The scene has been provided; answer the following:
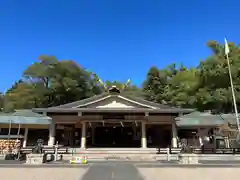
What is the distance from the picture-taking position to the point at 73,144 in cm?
2444

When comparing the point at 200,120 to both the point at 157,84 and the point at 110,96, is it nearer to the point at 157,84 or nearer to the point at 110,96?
the point at 110,96

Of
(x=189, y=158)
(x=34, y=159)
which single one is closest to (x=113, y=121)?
(x=34, y=159)

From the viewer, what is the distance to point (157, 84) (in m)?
50.3

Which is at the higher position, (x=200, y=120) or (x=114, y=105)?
(x=114, y=105)

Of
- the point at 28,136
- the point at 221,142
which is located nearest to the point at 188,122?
the point at 221,142

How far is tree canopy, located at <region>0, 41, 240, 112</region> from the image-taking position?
116 feet

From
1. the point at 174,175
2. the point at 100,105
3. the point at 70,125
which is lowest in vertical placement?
the point at 174,175

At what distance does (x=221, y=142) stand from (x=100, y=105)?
40.0ft

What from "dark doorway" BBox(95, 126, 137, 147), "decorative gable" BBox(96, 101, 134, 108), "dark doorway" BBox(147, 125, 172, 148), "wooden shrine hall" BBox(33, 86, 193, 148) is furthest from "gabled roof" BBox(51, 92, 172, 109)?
"dark doorway" BBox(95, 126, 137, 147)

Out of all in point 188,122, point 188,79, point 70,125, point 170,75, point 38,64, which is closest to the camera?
point 70,125

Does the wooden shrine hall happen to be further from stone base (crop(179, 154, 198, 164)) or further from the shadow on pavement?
the shadow on pavement

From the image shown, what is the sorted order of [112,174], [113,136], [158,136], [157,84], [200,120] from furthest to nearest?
1. [157,84]
2. [200,120]
3. [158,136]
4. [113,136]
5. [112,174]

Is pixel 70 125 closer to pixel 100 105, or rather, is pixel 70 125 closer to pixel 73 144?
pixel 73 144

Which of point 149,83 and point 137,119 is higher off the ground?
point 149,83
